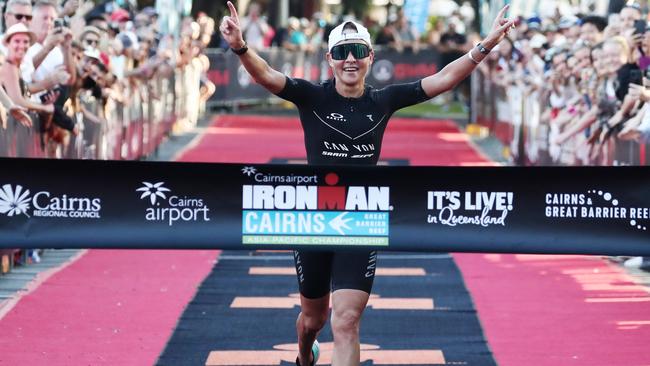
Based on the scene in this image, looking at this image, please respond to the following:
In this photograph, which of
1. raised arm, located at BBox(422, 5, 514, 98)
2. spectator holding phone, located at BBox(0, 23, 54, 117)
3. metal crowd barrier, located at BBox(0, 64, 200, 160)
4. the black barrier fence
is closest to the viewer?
raised arm, located at BBox(422, 5, 514, 98)

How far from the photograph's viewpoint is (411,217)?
8141 millimetres

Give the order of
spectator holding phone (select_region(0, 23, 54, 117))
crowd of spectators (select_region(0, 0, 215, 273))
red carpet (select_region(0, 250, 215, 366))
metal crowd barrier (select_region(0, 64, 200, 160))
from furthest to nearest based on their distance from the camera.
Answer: metal crowd barrier (select_region(0, 64, 200, 160)) → crowd of spectators (select_region(0, 0, 215, 273)) → spectator holding phone (select_region(0, 23, 54, 117)) → red carpet (select_region(0, 250, 215, 366))

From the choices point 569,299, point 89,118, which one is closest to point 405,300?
point 569,299

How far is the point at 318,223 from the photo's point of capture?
8086 mm

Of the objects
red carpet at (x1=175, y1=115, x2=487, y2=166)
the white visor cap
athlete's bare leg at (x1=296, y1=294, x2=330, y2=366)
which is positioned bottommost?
red carpet at (x1=175, y1=115, x2=487, y2=166)

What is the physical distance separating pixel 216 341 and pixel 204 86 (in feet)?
79.0

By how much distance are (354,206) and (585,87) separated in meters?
9.59

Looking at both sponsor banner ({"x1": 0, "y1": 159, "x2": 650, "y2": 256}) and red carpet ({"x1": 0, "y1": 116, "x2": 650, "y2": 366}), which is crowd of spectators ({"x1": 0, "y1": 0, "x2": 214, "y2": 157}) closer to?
red carpet ({"x1": 0, "y1": 116, "x2": 650, "y2": 366})

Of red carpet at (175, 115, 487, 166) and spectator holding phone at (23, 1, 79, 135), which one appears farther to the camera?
red carpet at (175, 115, 487, 166)

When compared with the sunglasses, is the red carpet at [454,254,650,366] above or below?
below

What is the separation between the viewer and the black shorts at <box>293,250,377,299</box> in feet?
26.8

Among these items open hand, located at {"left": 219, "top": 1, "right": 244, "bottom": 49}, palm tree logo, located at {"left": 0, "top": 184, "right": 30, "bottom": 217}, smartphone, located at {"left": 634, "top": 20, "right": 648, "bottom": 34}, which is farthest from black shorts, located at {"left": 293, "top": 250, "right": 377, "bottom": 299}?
smartphone, located at {"left": 634, "top": 20, "right": 648, "bottom": 34}

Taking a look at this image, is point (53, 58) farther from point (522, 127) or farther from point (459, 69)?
point (522, 127)

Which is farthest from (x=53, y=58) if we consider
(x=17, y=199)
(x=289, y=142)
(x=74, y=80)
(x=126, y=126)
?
(x=289, y=142)
